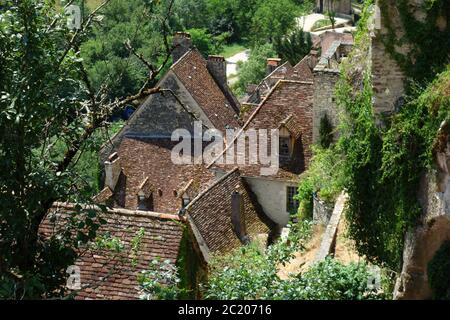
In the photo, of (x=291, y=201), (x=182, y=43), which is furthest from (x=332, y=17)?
(x=291, y=201)

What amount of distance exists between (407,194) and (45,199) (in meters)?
6.03

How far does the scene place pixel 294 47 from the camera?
56438mm

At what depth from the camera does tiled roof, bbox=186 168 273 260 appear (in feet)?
75.8

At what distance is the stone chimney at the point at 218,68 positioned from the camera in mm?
35469

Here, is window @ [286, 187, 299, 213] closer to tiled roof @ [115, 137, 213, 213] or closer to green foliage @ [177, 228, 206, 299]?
tiled roof @ [115, 137, 213, 213]

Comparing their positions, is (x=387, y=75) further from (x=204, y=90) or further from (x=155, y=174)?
(x=204, y=90)

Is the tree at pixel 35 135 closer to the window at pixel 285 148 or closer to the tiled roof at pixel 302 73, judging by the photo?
the window at pixel 285 148

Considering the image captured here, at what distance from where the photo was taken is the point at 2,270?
1098 centimetres

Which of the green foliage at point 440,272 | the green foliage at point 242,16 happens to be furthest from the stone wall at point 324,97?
the green foliage at point 242,16

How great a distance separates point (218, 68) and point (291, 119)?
30.4ft

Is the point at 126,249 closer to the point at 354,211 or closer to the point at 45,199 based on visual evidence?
the point at 45,199

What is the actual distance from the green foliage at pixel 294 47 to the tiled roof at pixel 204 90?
A: 21423mm
